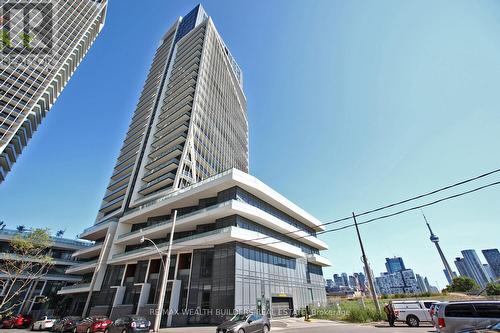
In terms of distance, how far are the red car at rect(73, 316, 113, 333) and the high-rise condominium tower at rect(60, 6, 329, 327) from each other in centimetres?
437

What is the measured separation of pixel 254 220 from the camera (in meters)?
29.8

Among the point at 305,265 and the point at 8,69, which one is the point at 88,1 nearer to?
the point at 8,69

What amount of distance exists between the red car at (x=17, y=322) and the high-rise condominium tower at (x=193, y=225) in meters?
6.23

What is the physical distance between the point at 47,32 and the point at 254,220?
8852cm

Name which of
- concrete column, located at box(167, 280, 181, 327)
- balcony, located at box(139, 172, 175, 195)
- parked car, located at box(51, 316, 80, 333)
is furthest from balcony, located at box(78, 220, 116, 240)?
concrete column, located at box(167, 280, 181, 327)

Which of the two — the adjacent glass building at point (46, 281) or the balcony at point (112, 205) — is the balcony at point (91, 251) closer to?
the adjacent glass building at point (46, 281)

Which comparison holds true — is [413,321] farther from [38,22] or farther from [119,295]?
[38,22]

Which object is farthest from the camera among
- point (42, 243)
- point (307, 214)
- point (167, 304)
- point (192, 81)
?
point (192, 81)

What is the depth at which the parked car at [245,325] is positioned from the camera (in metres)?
12.8

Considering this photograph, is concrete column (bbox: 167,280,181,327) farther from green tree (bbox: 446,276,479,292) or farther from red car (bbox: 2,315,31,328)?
green tree (bbox: 446,276,479,292)

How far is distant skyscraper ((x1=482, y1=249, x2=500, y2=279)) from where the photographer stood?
175750mm

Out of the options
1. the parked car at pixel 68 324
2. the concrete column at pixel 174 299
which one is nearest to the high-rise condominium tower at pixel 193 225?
the concrete column at pixel 174 299

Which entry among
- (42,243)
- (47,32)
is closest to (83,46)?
(47,32)

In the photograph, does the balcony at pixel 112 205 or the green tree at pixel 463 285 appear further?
the green tree at pixel 463 285
